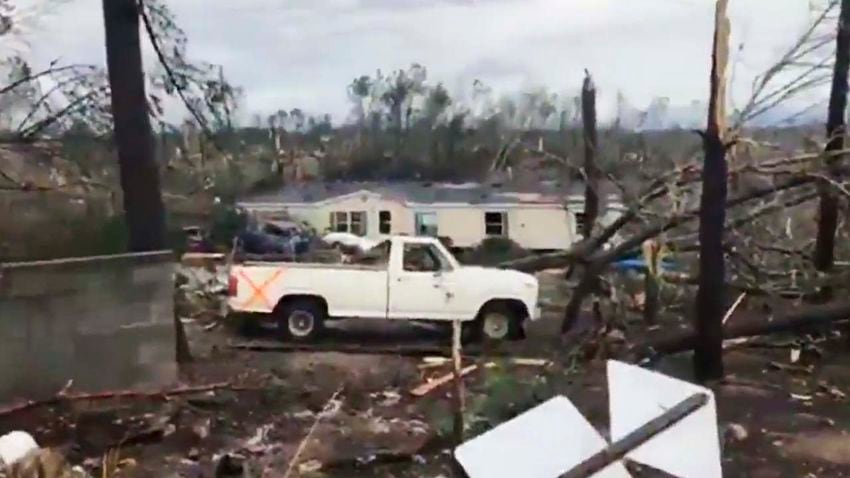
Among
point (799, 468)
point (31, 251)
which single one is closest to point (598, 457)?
point (799, 468)

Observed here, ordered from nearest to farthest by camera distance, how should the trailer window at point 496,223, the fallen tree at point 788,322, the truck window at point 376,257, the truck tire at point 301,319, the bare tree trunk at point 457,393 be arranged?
the bare tree trunk at point 457,393 → the fallen tree at point 788,322 → the truck tire at point 301,319 → the truck window at point 376,257 → the trailer window at point 496,223

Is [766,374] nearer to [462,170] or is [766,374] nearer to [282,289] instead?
[282,289]

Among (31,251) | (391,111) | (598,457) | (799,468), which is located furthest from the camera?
(391,111)

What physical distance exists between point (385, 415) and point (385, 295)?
18.3 feet

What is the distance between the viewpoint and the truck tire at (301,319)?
1445 centimetres

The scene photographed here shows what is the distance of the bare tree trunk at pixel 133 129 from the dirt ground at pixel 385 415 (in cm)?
162

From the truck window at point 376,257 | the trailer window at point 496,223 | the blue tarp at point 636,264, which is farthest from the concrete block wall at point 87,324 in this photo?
the trailer window at point 496,223

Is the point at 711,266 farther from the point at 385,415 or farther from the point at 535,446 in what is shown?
the point at 535,446

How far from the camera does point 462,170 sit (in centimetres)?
3106

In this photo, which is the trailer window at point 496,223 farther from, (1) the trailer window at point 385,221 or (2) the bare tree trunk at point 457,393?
(2) the bare tree trunk at point 457,393

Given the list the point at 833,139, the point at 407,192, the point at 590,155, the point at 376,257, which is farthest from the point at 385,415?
the point at 407,192

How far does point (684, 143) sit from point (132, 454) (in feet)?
25.6

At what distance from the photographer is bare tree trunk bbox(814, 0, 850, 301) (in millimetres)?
11664

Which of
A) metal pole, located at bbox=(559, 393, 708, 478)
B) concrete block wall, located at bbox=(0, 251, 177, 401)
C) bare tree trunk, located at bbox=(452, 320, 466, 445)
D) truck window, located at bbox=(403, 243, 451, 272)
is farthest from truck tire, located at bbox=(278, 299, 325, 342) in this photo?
metal pole, located at bbox=(559, 393, 708, 478)
